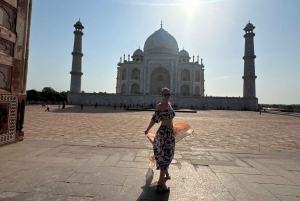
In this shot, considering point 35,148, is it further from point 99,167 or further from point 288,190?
Answer: point 288,190

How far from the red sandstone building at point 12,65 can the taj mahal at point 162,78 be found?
24052 millimetres

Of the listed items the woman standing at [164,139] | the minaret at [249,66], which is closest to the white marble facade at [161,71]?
the minaret at [249,66]

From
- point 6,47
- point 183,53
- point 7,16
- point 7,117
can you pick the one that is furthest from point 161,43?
point 7,117

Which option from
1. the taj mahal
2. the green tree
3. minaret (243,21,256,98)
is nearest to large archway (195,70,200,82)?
the taj mahal

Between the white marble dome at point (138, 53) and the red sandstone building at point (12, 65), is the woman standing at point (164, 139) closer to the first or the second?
the red sandstone building at point (12, 65)

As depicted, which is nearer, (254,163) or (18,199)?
(18,199)

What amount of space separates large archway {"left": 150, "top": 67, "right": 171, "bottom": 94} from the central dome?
412cm

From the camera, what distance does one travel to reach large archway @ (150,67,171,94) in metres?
35.0

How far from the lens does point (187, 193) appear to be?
1950mm

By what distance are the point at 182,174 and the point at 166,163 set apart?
0.53 metres

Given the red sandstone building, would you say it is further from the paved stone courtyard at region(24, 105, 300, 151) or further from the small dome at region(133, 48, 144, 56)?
the small dome at region(133, 48, 144, 56)

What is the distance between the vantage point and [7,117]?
392cm

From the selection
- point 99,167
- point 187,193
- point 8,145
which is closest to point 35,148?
point 8,145

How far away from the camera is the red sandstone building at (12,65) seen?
12.4ft
